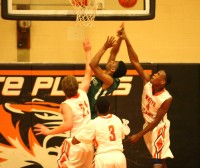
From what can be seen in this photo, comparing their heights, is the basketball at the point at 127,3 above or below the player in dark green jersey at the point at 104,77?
above

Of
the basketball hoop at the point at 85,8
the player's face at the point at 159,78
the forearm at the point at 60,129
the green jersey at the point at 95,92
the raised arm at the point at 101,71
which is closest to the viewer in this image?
the forearm at the point at 60,129

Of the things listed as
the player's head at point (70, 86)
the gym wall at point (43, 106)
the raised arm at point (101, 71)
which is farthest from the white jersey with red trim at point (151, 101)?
the player's head at point (70, 86)

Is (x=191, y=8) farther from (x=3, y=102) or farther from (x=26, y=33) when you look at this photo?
(x=3, y=102)

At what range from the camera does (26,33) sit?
9648 mm

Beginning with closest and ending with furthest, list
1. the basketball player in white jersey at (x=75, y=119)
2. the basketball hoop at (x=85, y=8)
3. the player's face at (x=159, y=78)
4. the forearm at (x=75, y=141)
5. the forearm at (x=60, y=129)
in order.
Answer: the forearm at (x=60, y=129) → the forearm at (x=75, y=141) → the basketball player in white jersey at (x=75, y=119) → the basketball hoop at (x=85, y=8) → the player's face at (x=159, y=78)

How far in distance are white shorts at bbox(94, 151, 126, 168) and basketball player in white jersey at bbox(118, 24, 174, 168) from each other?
1.25 metres

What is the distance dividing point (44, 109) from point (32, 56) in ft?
4.40

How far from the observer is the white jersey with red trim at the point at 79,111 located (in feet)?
21.7

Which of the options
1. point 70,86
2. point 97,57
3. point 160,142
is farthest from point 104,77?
point 160,142

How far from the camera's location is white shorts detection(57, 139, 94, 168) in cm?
667

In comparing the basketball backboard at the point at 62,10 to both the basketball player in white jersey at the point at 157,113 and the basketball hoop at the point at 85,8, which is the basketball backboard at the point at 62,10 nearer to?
the basketball hoop at the point at 85,8

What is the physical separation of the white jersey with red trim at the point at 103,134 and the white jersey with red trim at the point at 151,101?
4.60ft

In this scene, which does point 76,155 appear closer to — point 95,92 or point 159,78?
point 95,92

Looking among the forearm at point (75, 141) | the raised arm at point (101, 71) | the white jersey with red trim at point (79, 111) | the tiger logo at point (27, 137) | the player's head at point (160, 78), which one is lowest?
the tiger logo at point (27, 137)
